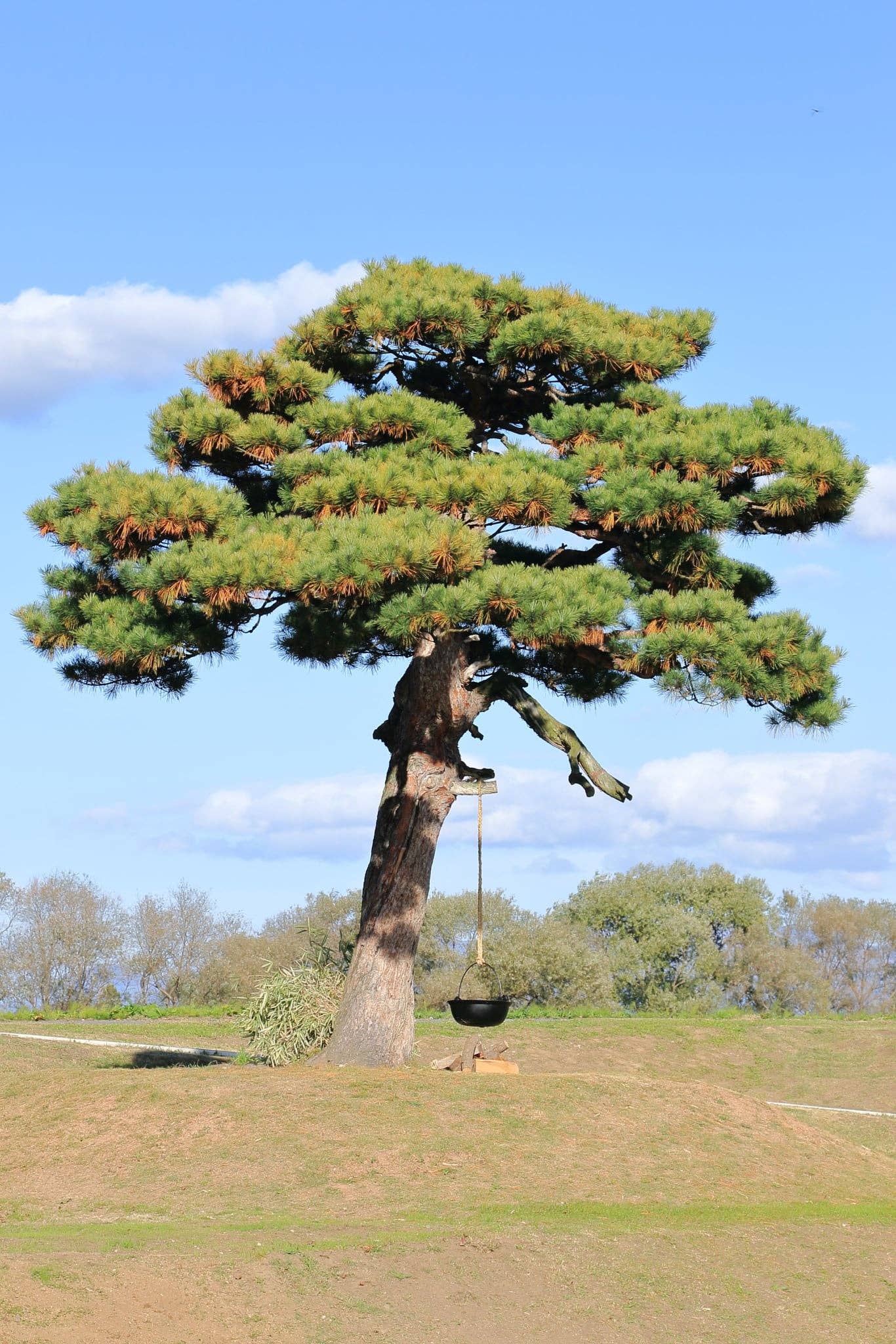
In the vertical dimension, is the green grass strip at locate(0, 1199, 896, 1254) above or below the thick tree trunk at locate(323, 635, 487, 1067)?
below

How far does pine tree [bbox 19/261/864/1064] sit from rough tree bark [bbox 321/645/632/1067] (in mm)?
26

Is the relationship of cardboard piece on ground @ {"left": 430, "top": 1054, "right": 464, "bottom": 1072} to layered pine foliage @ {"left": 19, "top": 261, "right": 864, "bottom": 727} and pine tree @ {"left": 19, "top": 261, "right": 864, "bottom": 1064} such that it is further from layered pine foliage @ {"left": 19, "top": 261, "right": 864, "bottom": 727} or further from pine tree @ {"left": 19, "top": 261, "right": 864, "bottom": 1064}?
layered pine foliage @ {"left": 19, "top": 261, "right": 864, "bottom": 727}

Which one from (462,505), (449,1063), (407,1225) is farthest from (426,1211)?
(462,505)

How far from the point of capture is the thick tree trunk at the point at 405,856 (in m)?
12.6

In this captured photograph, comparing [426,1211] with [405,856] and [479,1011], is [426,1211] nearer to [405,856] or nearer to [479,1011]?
[479,1011]

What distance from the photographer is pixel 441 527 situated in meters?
10.6

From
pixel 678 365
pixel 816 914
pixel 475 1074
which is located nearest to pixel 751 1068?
pixel 475 1074

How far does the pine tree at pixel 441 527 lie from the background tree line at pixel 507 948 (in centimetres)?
1960

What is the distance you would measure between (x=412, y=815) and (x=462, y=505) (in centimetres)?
307

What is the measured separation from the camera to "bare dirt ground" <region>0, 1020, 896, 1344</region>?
7.18 metres

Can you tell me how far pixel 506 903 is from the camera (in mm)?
37812

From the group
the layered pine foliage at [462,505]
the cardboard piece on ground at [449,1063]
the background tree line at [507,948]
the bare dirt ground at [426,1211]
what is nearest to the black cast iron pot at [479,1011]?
the bare dirt ground at [426,1211]

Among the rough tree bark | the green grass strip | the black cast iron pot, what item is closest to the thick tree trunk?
the rough tree bark

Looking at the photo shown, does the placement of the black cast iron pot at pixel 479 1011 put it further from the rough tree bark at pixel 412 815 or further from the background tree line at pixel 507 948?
the background tree line at pixel 507 948
